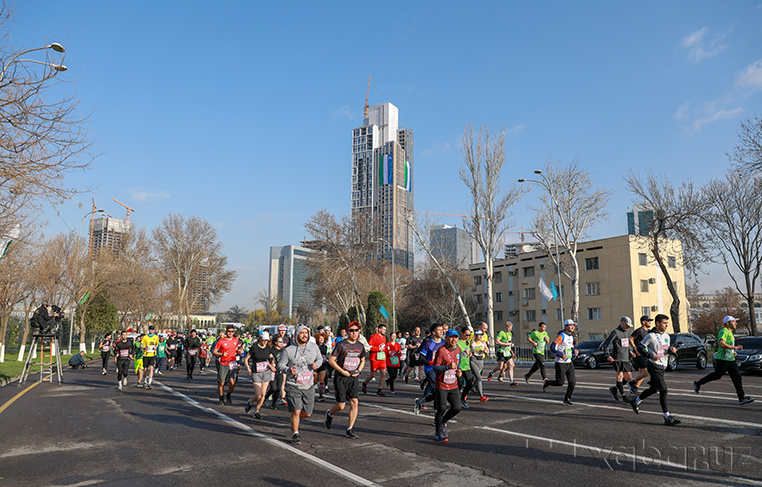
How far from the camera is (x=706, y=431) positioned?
823 cm

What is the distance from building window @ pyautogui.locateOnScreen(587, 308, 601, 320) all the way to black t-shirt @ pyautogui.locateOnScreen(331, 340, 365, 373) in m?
46.3

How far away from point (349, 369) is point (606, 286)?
4614 cm

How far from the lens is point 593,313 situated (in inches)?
1976

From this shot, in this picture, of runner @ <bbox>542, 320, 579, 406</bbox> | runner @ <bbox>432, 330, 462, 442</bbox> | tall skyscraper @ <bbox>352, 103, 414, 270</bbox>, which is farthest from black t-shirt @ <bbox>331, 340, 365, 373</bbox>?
tall skyscraper @ <bbox>352, 103, 414, 270</bbox>

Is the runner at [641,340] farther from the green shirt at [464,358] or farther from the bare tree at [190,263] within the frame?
the bare tree at [190,263]

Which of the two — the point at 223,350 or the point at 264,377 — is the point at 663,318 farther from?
the point at 223,350

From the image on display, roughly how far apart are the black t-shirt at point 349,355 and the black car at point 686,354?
17.4m

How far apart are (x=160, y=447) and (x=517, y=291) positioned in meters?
56.5

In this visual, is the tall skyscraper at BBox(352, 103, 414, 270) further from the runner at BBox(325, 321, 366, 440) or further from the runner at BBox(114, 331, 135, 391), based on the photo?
the runner at BBox(325, 321, 366, 440)

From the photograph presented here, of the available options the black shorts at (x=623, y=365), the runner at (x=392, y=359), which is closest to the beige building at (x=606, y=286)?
the black shorts at (x=623, y=365)

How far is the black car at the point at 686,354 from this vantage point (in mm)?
20844

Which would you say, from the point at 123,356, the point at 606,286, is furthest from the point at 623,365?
the point at 606,286

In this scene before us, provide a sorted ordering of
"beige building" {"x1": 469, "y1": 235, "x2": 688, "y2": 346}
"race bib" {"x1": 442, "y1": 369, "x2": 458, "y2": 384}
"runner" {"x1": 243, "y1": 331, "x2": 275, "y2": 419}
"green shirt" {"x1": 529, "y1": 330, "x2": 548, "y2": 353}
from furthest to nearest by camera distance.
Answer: "beige building" {"x1": 469, "y1": 235, "x2": 688, "y2": 346}, "green shirt" {"x1": 529, "y1": 330, "x2": 548, "y2": 353}, "runner" {"x1": 243, "y1": 331, "x2": 275, "y2": 419}, "race bib" {"x1": 442, "y1": 369, "x2": 458, "y2": 384}

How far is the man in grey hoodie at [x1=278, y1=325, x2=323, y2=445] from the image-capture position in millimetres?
7887
